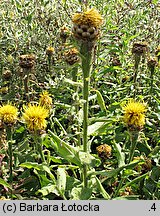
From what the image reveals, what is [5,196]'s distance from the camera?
228 centimetres

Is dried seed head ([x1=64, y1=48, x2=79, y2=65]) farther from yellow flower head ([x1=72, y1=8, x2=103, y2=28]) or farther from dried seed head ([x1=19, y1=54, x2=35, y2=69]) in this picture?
yellow flower head ([x1=72, y1=8, x2=103, y2=28])

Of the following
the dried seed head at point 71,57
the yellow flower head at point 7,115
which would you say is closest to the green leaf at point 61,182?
the yellow flower head at point 7,115

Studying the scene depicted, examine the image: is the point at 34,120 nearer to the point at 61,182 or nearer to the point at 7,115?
the point at 7,115

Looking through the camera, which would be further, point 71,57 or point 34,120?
point 71,57

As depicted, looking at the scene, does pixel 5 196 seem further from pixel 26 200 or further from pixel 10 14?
pixel 10 14

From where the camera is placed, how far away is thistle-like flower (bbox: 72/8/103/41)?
5.49 feet

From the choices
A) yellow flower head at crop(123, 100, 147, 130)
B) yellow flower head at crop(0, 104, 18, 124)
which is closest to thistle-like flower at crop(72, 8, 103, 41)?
yellow flower head at crop(123, 100, 147, 130)

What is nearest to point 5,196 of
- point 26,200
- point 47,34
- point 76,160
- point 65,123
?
point 26,200

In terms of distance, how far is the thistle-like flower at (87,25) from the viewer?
1673 millimetres

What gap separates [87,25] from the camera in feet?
5.50

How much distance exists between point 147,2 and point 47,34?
2.87 ft

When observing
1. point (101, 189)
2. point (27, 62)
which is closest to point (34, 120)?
point (101, 189)

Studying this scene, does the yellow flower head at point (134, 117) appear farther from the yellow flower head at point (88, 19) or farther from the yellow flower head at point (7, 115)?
the yellow flower head at point (7, 115)

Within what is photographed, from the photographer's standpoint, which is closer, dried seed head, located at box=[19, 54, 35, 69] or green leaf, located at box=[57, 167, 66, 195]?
green leaf, located at box=[57, 167, 66, 195]
